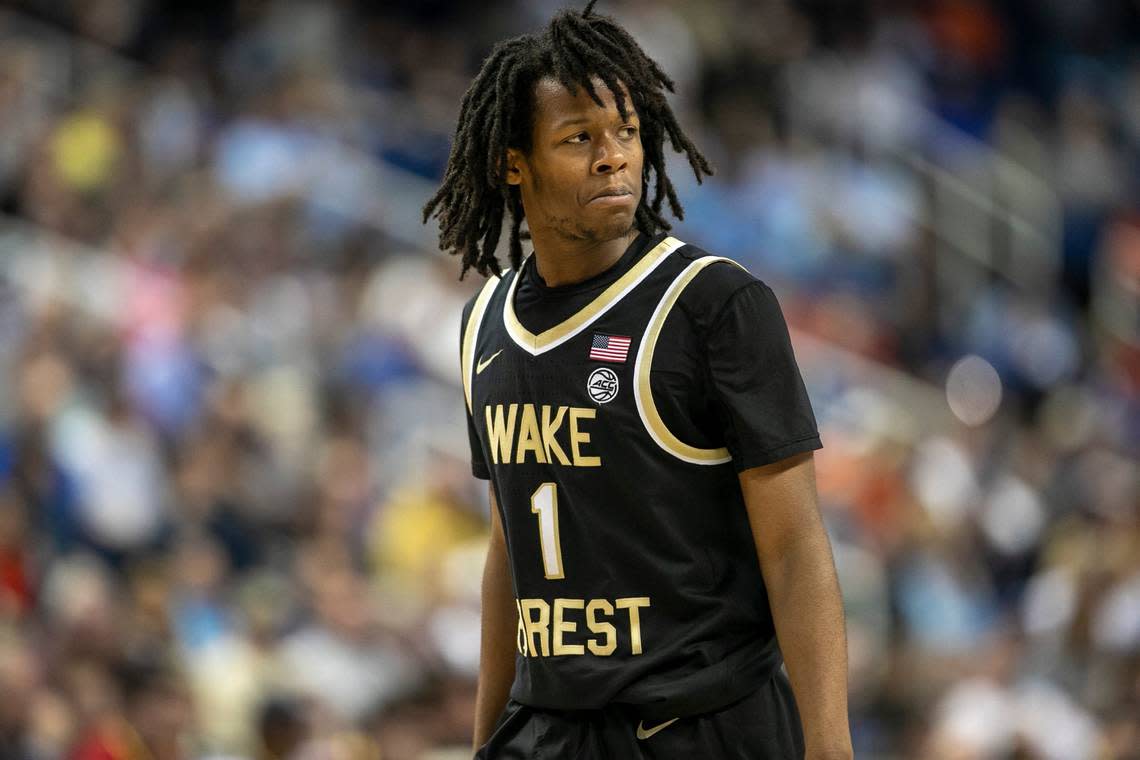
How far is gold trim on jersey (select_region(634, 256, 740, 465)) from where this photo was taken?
117 inches

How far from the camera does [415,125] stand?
10.8 metres

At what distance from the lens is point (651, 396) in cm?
296

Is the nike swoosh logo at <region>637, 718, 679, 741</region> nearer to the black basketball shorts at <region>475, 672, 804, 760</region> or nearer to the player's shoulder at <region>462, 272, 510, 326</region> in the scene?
the black basketball shorts at <region>475, 672, 804, 760</region>

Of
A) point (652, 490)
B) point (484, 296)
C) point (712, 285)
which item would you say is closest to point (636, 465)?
point (652, 490)

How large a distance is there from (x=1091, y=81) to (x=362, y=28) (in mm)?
5513

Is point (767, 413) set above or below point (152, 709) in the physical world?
above

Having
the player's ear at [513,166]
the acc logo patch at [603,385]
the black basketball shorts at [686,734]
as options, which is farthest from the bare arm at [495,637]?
the player's ear at [513,166]

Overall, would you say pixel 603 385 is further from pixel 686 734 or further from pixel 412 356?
pixel 412 356

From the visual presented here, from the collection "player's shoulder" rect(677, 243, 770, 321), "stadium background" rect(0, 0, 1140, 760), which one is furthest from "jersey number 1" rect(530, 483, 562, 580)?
"stadium background" rect(0, 0, 1140, 760)

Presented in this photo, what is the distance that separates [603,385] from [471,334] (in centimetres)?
42

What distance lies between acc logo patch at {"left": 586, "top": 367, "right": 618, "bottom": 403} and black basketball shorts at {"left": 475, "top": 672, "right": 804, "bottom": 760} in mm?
521

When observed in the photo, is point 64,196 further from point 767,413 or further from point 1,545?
point 767,413

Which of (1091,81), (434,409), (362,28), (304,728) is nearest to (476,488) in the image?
(434,409)

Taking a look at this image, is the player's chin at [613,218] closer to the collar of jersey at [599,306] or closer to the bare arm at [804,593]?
the collar of jersey at [599,306]
